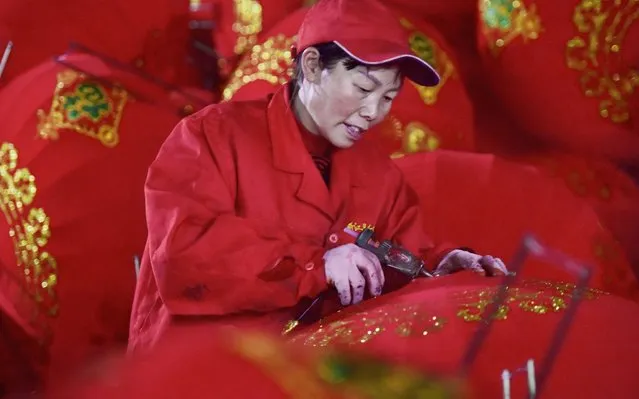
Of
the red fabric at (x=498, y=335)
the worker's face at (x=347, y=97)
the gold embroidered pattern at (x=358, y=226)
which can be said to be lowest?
the red fabric at (x=498, y=335)

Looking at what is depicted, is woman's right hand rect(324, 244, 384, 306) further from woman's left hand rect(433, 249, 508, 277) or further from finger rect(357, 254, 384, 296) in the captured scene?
woman's left hand rect(433, 249, 508, 277)

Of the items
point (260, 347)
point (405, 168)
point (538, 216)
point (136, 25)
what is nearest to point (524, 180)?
point (538, 216)

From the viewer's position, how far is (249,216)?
90cm

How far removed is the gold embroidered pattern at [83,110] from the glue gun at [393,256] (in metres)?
0.47

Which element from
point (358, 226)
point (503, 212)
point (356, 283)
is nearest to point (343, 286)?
point (356, 283)

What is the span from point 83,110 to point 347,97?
0.47 m

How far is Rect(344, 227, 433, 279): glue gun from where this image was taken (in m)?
0.86

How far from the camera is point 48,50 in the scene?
1.29 metres

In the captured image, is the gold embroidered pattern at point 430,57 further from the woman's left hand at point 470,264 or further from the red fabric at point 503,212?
the woman's left hand at point 470,264

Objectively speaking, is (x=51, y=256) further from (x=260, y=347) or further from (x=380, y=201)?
(x=260, y=347)

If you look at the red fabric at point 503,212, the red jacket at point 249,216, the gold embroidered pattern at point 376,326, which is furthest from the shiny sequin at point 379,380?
the red fabric at point 503,212

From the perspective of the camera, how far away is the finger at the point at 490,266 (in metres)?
0.89

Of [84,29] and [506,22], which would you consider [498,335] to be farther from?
[84,29]

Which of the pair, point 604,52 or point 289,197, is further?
point 604,52
